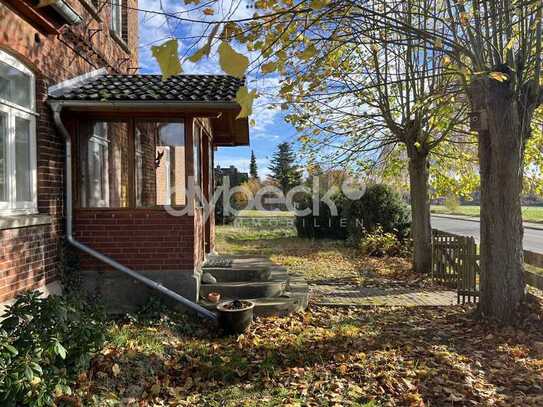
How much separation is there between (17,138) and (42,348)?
10.9 feet

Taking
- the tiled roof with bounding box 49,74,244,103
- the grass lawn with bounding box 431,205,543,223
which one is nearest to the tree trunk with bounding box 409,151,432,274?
the tiled roof with bounding box 49,74,244,103

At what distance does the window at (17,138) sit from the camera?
17.2 ft

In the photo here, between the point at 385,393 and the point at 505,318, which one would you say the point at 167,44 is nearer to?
the point at 385,393

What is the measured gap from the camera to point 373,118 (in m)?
10.9

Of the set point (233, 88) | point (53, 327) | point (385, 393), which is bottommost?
point (385, 393)

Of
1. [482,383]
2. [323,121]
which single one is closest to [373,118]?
[323,121]

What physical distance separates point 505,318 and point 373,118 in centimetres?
625

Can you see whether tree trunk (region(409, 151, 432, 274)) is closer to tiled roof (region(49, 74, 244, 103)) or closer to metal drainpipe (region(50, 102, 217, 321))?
tiled roof (region(49, 74, 244, 103))

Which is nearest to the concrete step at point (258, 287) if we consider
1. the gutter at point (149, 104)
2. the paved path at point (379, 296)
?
the paved path at point (379, 296)

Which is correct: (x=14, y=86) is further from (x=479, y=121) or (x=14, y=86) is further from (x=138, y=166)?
(x=479, y=121)

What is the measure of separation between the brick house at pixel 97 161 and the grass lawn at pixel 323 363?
1106mm

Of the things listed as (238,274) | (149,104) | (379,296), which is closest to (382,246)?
(379,296)

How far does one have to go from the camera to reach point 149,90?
660 cm

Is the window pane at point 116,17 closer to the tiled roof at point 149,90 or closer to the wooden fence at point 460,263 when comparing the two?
the tiled roof at point 149,90
